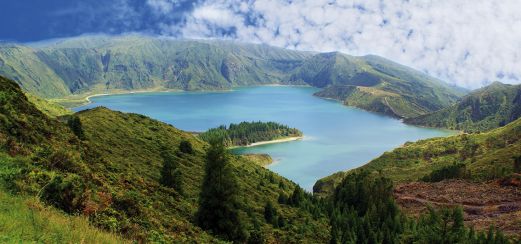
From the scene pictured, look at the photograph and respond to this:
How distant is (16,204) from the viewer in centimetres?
1939

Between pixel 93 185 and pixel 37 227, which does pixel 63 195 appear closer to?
pixel 93 185

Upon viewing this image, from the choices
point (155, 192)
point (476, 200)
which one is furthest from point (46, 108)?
point (476, 200)

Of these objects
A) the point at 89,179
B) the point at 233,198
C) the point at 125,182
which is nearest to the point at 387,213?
the point at 233,198

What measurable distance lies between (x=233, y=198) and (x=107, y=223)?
1075 inches

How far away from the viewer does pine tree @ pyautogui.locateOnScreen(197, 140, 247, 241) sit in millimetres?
46688

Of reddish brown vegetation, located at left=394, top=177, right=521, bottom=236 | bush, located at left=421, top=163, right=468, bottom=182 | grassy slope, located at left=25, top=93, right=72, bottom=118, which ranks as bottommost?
reddish brown vegetation, located at left=394, top=177, right=521, bottom=236

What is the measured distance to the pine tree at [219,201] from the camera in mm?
46688

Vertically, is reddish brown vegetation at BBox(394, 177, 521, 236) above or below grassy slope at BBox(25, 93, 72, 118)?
below

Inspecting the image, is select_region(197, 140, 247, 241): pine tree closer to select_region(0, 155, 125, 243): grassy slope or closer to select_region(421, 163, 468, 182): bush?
select_region(0, 155, 125, 243): grassy slope

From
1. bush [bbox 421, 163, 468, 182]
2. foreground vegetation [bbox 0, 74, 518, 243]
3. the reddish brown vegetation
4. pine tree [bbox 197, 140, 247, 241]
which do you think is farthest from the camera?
bush [bbox 421, 163, 468, 182]

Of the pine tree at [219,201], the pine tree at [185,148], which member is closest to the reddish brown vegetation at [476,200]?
the pine tree at [219,201]

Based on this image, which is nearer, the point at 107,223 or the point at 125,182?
the point at 107,223

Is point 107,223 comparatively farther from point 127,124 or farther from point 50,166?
point 127,124

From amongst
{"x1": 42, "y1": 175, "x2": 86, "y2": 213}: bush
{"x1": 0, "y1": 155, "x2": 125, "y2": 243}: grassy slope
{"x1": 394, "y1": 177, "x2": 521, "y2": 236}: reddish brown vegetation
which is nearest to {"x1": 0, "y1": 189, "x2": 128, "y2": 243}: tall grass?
{"x1": 0, "y1": 155, "x2": 125, "y2": 243}: grassy slope
